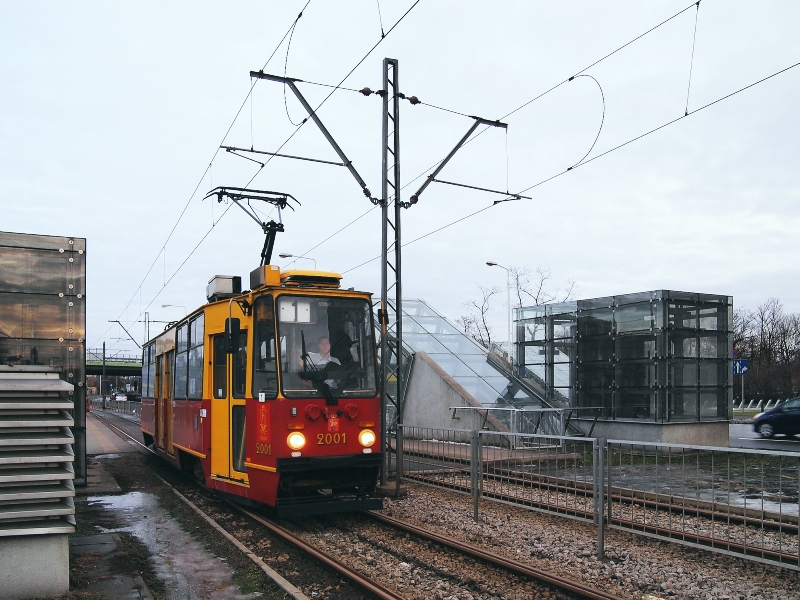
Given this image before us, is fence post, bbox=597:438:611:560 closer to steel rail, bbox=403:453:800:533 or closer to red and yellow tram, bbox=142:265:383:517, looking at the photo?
steel rail, bbox=403:453:800:533

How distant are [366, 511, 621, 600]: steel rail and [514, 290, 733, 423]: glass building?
10482 millimetres

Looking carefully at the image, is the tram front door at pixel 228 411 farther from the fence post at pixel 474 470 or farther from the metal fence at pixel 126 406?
the metal fence at pixel 126 406

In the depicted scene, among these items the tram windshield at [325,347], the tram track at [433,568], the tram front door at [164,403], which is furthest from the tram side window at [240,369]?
the tram front door at [164,403]

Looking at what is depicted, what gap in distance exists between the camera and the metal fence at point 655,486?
628 cm

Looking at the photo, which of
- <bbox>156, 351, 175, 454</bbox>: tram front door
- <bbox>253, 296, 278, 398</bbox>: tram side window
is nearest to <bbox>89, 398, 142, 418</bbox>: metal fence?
<bbox>156, 351, 175, 454</bbox>: tram front door

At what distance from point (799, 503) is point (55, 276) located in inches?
406

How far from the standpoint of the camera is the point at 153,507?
11336mm

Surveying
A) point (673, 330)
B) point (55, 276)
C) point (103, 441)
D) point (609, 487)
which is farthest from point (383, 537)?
point (103, 441)

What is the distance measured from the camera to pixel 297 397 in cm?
905

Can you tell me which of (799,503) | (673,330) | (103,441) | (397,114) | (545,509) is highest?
(397,114)

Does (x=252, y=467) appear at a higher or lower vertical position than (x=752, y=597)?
higher

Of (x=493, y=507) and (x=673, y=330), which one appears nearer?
(x=493, y=507)

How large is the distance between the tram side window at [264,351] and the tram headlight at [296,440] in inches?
21.4

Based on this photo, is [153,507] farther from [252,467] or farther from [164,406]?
[164,406]
